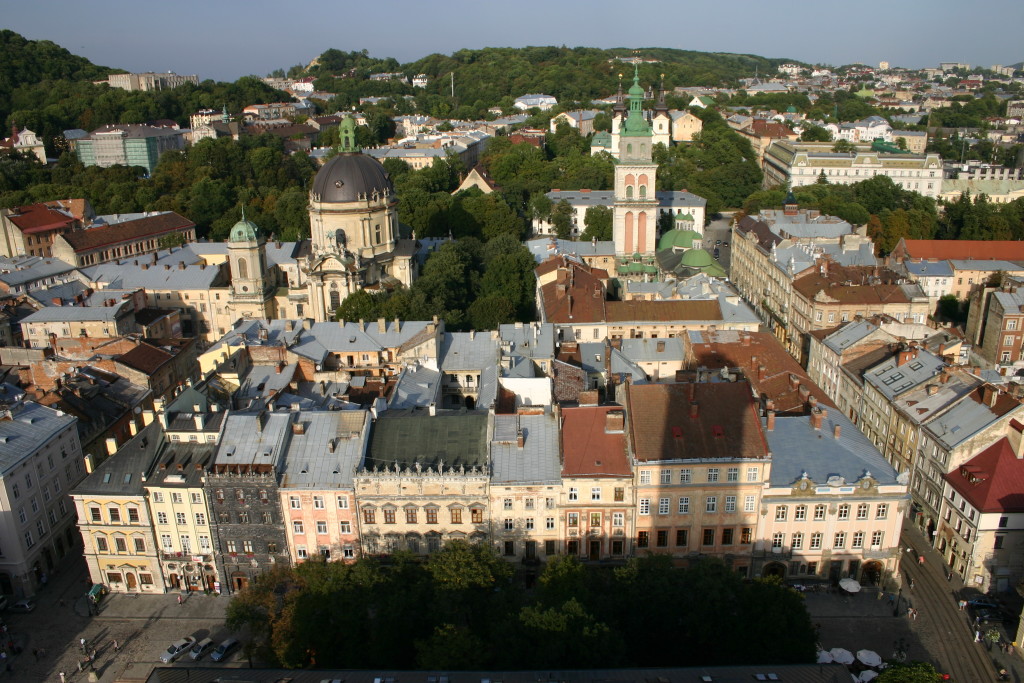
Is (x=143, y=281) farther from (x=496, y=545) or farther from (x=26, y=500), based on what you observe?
(x=496, y=545)

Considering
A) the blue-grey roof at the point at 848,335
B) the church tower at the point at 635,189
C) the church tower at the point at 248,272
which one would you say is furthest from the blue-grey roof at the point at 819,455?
the church tower at the point at 248,272

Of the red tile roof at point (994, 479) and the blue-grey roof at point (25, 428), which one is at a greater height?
the blue-grey roof at point (25, 428)

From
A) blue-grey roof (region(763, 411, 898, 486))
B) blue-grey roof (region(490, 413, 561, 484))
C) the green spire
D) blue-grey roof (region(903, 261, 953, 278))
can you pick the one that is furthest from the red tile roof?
the green spire

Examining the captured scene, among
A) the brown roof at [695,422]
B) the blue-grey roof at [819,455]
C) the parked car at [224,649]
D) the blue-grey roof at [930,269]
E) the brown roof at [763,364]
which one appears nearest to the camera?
the parked car at [224,649]

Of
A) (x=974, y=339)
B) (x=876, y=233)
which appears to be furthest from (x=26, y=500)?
(x=876, y=233)

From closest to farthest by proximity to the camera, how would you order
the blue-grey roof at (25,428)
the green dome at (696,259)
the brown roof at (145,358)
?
the blue-grey roof at (25,428)
the brown roof at (145,358)
the green dome at (696,259)

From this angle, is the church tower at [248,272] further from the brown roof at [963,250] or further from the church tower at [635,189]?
the brown roof at [963,250]

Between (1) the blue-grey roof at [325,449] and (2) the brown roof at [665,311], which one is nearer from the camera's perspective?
(1) the blue-grey roof at [325,449]

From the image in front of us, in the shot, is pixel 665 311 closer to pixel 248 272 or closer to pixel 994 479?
pixel 994 479
